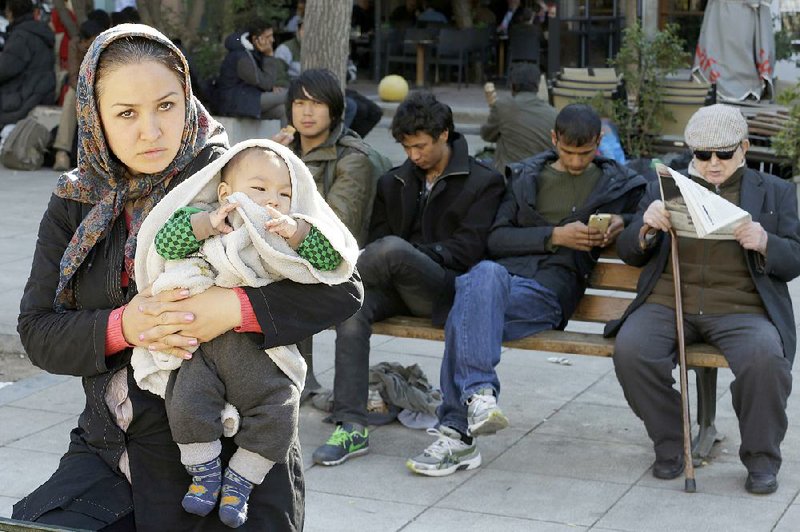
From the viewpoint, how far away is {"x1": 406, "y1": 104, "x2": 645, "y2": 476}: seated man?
525 centimetres

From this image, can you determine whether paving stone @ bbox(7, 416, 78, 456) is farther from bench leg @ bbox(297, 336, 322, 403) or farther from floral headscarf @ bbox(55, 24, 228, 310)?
floral headscarf @ bbox(55, 24, 228, 310)

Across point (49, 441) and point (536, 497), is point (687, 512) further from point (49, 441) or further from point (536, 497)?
point (49, 441)

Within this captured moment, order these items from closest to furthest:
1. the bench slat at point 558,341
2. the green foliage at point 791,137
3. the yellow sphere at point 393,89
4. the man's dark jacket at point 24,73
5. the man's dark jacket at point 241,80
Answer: the bench slat at point 558,341 → the green foliage at point 791,137 → the man's dark jacket at point 241,80 → the man's dark jacket at point 24,73 → the yellow sphere at point 393,89

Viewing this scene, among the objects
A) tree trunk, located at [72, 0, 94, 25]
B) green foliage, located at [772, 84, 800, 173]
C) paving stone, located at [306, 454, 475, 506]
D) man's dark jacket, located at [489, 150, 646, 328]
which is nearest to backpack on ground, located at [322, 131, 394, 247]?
man's dark jacket, located at [489, 150, 646, 328]

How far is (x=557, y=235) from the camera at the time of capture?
5.65 meters

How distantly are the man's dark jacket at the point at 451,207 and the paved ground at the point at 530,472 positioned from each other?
727 mm

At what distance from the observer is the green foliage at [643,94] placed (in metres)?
11.6

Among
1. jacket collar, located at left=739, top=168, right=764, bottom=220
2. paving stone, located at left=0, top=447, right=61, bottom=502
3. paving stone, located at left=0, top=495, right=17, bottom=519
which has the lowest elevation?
paving stone, located at left=0, top=447, right=61, bottom=502

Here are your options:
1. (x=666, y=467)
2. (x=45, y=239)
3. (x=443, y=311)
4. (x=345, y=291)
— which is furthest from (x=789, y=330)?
(x=45, y=239)

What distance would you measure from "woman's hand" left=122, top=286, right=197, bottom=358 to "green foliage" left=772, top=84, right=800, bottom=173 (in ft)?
27.7

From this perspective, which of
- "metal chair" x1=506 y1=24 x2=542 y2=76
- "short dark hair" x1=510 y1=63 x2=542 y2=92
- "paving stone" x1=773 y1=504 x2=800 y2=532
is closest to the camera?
"paving stone" x1=773 y1=504 x2=800 y2=532

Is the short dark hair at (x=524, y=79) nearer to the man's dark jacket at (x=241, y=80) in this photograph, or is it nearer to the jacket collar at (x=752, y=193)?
the man's dark jacket at (x=241, y=80)

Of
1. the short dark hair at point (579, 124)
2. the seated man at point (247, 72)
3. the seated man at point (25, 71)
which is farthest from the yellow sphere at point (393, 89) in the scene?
the short dark hair at point (579, 124)

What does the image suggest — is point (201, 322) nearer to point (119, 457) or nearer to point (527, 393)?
point (119, 457)
